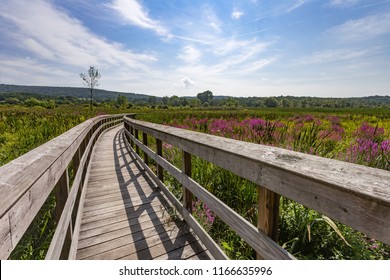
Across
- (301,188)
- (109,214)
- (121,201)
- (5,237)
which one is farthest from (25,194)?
(121,201)

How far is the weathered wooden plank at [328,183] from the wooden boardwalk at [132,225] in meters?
1.45

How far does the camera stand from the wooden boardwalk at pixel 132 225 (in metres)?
2.35

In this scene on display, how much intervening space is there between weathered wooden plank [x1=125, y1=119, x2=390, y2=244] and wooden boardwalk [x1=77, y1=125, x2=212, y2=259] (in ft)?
4.75

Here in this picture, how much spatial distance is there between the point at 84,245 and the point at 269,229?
2181 millimetres

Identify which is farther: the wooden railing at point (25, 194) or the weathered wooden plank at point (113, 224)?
the weathered wooden plank at point (113, 224)

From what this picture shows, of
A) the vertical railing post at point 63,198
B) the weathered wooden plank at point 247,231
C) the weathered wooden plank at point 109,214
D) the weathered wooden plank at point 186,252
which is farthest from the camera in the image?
the weathered wooden plank at point 109,214

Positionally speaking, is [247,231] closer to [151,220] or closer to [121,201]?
[151,220]

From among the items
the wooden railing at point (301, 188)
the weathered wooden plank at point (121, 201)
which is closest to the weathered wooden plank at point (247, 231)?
→ the wooden railing at point (301, 188)

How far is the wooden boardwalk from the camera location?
2.35 m

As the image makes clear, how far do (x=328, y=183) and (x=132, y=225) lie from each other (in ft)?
8.67

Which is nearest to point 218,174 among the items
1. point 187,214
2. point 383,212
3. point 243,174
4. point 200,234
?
point 187,214

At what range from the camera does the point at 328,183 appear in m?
0.88

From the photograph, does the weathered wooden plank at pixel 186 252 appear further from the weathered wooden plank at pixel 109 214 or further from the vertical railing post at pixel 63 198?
the weathered wooden plank at pixel 109 214
